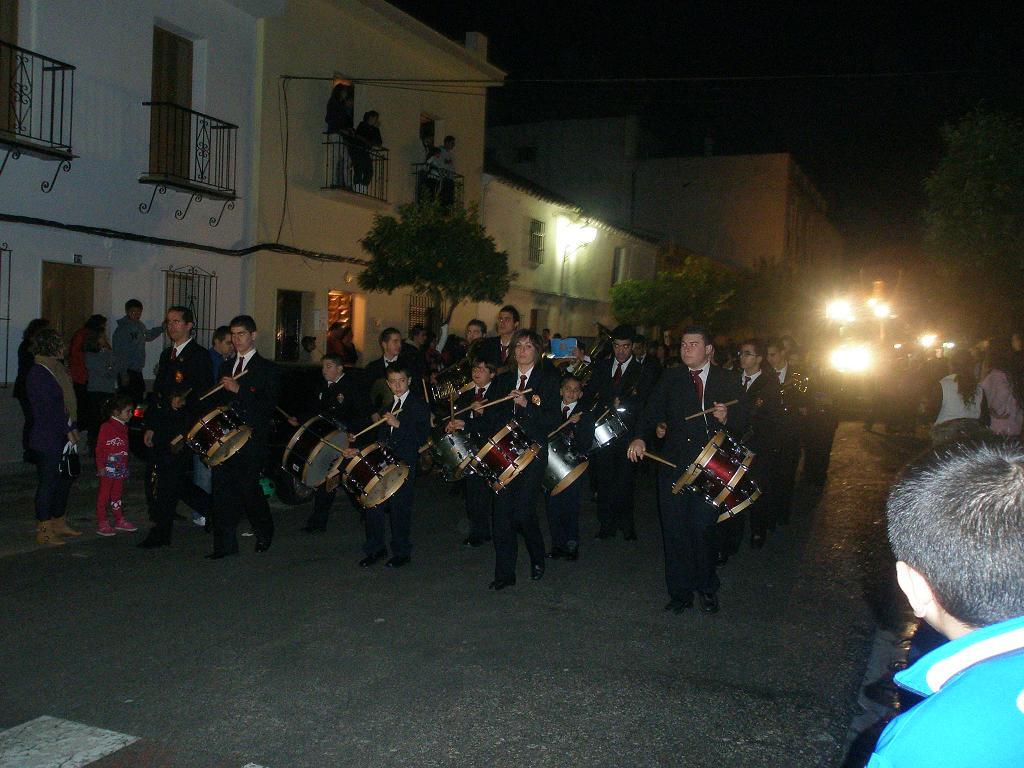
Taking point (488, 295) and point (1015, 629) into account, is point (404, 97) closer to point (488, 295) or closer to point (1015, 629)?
point (488, 295)

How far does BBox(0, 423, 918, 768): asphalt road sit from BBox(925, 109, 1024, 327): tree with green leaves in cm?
2037

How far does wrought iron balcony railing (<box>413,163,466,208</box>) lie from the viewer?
825 inches

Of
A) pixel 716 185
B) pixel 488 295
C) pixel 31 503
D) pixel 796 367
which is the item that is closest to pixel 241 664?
pixel 31 503

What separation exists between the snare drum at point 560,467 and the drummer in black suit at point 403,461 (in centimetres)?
111

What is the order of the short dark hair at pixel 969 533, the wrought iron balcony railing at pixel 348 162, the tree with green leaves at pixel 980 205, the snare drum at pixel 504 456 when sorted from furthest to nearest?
the tree with green leaves at pixel 980 205
the wrought iron balcony railing at pixel 348 162
the snare drum at pixel 504 456
the short dark hair at pixel 969 533

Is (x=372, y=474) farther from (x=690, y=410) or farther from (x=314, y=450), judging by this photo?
(x=690, y=410)

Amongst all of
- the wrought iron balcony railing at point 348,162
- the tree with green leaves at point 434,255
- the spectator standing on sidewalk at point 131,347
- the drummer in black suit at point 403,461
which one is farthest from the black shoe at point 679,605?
the wrought iron balcony railing at point 348,162

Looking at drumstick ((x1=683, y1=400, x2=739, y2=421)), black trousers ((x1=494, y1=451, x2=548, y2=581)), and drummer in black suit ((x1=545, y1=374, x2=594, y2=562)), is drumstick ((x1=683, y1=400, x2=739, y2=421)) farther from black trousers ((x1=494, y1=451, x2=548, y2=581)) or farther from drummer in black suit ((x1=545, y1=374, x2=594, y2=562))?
drummer in black suit ((x1=545, y1=374, x2=594, y2=562))

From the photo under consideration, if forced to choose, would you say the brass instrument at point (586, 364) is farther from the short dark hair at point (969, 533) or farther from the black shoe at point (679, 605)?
the short dark hair at point (969, 533)

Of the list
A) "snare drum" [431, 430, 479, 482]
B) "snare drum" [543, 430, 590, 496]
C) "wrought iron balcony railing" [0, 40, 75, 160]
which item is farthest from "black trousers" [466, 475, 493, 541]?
"wrought iron balcony railing" [0, 40, 75, 160]

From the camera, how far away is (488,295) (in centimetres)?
1803

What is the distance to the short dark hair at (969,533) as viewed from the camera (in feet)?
4.98

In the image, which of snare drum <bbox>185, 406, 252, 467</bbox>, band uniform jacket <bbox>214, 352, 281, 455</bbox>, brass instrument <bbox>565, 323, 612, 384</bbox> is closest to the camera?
snare drum <bbox>185, 406, 252, 467</bbox>

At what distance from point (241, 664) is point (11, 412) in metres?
8.41
